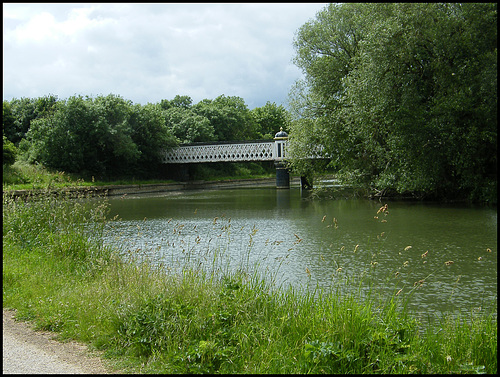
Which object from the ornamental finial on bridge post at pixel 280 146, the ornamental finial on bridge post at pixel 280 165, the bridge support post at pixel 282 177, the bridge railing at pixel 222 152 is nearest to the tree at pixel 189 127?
the bridge railing at pixel 222 152

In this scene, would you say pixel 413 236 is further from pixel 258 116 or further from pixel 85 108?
pixel 258 116

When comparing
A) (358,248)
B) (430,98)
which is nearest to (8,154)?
(430,98)

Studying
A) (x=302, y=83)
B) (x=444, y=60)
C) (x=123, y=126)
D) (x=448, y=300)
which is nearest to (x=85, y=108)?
(x=123, y=126)

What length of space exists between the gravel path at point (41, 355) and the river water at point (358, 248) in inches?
76.2

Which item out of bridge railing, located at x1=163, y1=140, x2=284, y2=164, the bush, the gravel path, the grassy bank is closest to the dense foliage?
the grassy bank

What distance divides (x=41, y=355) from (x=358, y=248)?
9.24m

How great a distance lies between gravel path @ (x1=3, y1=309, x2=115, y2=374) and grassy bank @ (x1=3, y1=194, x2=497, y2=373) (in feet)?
A: 0.54

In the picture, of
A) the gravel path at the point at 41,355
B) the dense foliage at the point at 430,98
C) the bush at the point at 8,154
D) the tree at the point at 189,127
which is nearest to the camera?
the gravel path at the point at 41,355

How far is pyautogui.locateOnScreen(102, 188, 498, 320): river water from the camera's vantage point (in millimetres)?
7824

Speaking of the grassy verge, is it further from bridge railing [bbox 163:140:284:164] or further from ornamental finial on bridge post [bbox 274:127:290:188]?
ornamental finial on bridge post [bbox 274:127:290:188]

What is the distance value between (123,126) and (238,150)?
11.9 metres

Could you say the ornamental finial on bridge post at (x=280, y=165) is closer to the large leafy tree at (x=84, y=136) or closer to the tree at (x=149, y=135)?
the tree at (x=149, y=135)

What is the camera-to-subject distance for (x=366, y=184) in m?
27.7

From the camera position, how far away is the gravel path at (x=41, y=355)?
3.97m
